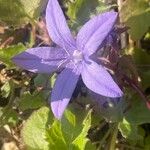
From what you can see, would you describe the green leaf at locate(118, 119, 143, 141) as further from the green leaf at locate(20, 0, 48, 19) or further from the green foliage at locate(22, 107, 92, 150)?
the green leaf at locate(20, 0, 48, 19)

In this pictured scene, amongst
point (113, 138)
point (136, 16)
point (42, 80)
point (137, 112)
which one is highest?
point (136, 16)

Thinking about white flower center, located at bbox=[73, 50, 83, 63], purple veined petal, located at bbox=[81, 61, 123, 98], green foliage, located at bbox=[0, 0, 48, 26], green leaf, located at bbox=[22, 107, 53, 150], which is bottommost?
green leaf, located at bbox=[22, 107, 53, 150]

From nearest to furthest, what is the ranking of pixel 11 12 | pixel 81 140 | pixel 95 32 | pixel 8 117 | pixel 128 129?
pixel 95 32, pixel 81 140, pixel 128 129, pixel 11 12, pixel 8 117

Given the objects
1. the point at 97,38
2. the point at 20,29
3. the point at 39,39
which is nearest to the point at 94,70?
the point at 97,38

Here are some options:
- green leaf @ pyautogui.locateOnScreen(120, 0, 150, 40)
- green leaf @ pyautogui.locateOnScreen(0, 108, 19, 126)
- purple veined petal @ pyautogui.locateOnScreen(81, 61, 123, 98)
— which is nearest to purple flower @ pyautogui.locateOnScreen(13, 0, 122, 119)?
purple veined petal @ pyautogui.locateOnScreen(81, 61, 123, 98)

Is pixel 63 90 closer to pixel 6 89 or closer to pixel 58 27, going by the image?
pixel 58 27

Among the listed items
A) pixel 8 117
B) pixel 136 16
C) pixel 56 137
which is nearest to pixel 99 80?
pixel 56 137

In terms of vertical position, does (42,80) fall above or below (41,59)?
below
